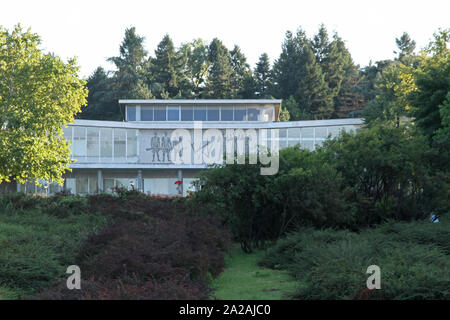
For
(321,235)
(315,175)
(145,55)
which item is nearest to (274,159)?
(315,175)

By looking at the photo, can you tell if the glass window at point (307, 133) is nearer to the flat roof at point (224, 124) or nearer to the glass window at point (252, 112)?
the flat roof at point (224, 124)

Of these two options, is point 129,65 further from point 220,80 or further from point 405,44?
point 405,44

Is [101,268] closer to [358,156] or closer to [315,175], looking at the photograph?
[315,175]

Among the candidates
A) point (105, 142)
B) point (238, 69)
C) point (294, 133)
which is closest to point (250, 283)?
Result: point (294, 133)

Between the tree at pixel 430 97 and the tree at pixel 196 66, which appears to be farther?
the tree at pixel 196 66

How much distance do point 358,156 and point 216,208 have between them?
550 centimetres

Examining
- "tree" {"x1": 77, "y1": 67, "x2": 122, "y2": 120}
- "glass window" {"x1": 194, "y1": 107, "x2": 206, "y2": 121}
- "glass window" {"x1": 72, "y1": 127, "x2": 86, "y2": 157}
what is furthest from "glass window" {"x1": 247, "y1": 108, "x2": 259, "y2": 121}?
"tree" {"x1": 77, "y1": 67, "x2": 122, "y2": 120}

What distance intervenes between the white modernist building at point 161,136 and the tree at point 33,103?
17331 millimetres

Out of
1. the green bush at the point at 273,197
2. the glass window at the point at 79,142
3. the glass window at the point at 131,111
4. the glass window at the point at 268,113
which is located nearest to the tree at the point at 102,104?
the glass window at the point at 131,111

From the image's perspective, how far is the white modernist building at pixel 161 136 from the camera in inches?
1698

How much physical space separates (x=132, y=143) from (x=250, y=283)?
35.8 meters

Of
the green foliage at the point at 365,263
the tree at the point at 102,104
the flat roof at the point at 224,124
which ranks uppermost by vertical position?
the tree at the point at 102,104

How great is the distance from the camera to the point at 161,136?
44469 mm

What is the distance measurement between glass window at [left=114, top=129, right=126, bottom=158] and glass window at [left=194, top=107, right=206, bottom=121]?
6.16 m
